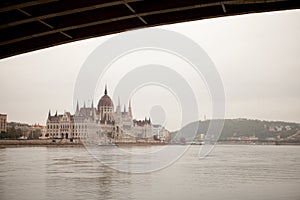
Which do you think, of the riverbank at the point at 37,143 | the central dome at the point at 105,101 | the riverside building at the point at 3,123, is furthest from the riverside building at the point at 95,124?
the riverside building at the point at 3,123

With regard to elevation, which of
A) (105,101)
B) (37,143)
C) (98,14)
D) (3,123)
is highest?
(105,101)

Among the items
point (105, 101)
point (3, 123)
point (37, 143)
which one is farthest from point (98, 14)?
point (105, 101)

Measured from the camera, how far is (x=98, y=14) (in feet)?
49.9

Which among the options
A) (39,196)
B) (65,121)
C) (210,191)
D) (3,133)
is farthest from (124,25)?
(65,121)

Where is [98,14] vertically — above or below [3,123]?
below

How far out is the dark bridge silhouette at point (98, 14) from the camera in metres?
13.5

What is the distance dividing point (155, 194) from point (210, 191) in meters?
3.14

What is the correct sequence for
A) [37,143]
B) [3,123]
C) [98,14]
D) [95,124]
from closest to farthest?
1. [98,14]
2. [37,143]
3. [3,123]
4. [95,124]

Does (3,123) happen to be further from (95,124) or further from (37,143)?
(95,124)

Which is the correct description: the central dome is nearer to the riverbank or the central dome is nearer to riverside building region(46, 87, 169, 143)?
riverside building region(46, 87, 169, 143)

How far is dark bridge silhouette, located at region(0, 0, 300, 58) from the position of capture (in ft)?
44.3

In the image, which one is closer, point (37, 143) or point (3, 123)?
point (37, 143)

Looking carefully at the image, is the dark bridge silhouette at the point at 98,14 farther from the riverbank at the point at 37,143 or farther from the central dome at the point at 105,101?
the central dome at the point at 105,101

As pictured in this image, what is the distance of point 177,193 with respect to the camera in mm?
20641
